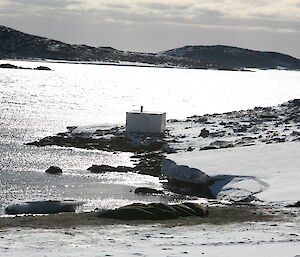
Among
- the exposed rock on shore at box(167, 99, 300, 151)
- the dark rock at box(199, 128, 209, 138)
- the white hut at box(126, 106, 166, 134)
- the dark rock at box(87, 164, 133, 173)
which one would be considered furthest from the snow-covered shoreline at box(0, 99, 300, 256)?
the white hut at box(126, 106, 166, 134)

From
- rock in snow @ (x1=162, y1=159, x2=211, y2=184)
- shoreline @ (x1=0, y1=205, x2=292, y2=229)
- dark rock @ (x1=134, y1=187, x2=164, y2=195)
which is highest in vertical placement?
shoreline @ (x1=0, y1=205, x2=292, y2=229)

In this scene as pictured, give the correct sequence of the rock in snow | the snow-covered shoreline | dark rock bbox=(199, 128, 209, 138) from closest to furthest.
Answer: the snow-covered shoreline, the rock in snow, dark rock bbox=(199, 128, 209, 138)

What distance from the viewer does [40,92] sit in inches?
5522

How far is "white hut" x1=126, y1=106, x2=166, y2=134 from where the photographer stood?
53.1 metres

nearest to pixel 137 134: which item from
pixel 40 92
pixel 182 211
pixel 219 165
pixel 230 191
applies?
pixel 219 165

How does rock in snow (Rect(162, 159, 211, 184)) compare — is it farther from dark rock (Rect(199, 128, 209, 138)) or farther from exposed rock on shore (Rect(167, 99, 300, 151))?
dark rock (Rect(199, 128, 209, 138))

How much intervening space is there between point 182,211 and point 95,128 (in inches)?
1468

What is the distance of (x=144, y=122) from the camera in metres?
53.1

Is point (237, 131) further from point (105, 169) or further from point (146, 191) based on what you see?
point (146, 191)

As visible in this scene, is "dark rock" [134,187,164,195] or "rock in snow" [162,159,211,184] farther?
"dark rock" [134,187,164,195]

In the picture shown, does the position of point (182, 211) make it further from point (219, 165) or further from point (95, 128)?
point (95, 128)

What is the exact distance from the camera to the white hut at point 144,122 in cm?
5312

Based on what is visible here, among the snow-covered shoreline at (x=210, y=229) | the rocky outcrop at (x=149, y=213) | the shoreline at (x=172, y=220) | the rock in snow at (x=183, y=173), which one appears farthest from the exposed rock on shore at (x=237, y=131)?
the rocky outcrop at (x=149, y=213)

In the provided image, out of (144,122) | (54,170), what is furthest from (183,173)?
(144,122)
